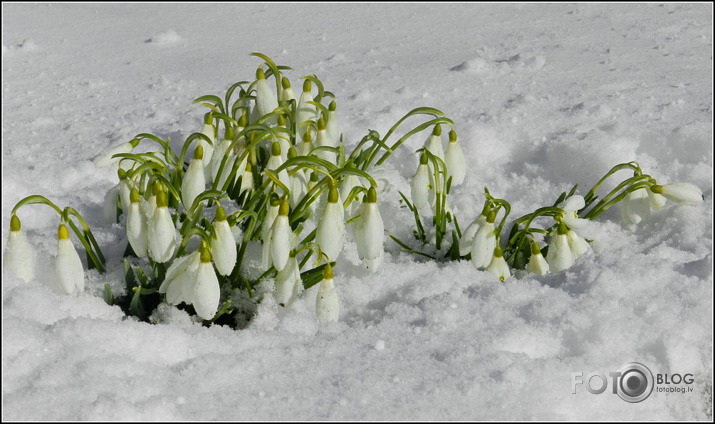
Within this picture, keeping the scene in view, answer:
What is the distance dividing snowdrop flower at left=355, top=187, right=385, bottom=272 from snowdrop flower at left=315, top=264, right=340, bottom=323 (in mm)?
89

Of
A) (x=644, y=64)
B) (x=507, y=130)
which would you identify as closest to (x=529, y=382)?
(x=507, y=130)

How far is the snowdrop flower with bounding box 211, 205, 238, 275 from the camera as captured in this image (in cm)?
177

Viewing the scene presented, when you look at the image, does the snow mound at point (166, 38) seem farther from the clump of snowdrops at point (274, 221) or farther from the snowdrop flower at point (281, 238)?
the snowdrop flower at point (281, 238)

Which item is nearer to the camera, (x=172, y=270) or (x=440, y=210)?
(x=172, y=270)

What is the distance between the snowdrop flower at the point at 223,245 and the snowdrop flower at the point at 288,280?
117mm

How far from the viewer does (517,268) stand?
2229 mm

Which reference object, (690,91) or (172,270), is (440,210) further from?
(690,91)

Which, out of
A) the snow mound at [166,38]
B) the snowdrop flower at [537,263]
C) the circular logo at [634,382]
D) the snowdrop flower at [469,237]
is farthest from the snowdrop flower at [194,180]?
the snow mound at [166,38]

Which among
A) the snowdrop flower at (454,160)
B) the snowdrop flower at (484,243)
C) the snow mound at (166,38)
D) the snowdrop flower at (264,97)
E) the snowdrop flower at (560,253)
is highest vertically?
the snowdrop flower at (264,97)

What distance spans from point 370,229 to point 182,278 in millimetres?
387

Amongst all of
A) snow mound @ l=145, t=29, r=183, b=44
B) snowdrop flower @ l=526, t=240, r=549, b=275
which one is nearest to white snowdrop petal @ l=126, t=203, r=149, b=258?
snowdrop flower @ l=526, t=240, r=549, b=275

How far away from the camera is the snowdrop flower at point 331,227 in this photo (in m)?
1.79

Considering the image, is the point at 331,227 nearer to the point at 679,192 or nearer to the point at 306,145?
the point at 306,145

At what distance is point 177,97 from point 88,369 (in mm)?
1736
